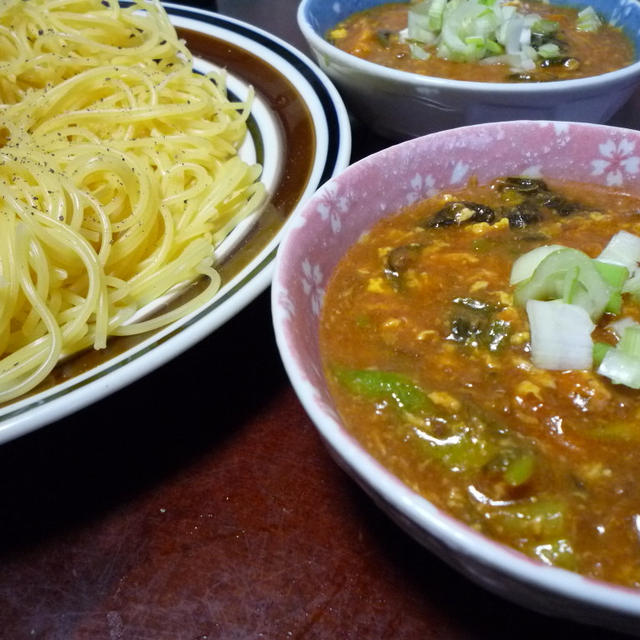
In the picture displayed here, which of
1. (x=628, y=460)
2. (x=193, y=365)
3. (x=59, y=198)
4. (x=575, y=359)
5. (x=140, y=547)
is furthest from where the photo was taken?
(x=59, y=198)

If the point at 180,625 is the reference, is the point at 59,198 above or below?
above

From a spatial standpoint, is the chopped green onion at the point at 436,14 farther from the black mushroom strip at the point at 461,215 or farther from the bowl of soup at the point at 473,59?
the black mushroom strip at the point at 461,215

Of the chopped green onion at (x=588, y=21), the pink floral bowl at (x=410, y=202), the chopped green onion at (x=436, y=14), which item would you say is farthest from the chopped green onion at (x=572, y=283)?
the chopped green onion at (x=588, y=21)

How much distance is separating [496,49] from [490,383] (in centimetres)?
208

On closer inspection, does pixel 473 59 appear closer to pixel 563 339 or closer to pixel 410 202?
pixel 410 202

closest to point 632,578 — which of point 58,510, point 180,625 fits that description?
point 180,625

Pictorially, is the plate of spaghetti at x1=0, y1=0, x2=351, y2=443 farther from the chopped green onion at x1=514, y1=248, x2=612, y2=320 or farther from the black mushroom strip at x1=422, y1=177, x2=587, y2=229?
the chopped green onion at x1=514, y1=248, x2=612, y2=320

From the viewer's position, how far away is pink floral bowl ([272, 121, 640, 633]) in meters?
0.83

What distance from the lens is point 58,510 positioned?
1.48 m

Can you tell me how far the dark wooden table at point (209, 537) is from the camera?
1.28 meters

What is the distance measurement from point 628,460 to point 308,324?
2.23 feet

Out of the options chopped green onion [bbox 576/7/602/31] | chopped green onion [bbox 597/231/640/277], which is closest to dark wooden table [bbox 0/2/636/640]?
chopped green onion [bbox 597/231/640/277]

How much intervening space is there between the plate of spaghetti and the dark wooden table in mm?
226

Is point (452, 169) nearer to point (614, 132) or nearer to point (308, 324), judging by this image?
point (614, 132)
